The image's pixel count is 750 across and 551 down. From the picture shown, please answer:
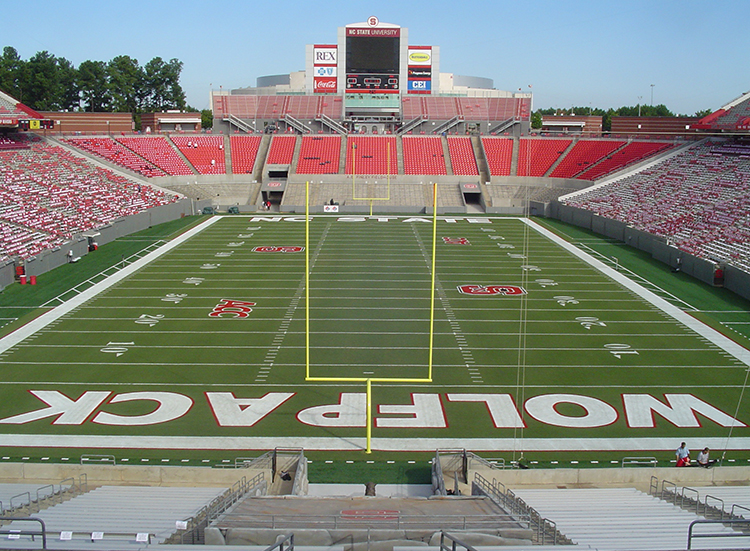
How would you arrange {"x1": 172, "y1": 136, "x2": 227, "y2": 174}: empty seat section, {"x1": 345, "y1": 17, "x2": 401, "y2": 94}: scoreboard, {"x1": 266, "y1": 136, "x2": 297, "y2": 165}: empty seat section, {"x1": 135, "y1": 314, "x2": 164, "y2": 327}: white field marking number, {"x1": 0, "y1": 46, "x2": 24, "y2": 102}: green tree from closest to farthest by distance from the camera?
{"x1": 135, "y1": 314, "x2": 164, "y2": 327}: white field marking number < {"x1": 172, "y1": 136, "x2": 227, "y2": 174}: empty seat section < {"x1": 266, "y1": 136, "x2": 297, "y2": 165}: empty seat section < {"x1": 345, "y1": 17, "x2": 401, "y2": 94}: scoreboard < {"x1": 0, "y1": 46, "x2": 24, "y2": 102}: green tree

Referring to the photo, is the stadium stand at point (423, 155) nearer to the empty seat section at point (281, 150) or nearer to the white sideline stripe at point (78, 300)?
the empty seat section at point (281, 150)

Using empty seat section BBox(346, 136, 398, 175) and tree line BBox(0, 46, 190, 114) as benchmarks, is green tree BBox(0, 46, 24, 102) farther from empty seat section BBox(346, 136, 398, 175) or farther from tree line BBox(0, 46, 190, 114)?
empty seat section BBox(346, 136, 398, 175)

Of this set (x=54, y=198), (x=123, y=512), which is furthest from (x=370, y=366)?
(x=54, y=198)

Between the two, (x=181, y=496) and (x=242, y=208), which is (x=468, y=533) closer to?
(x=181, y=496)

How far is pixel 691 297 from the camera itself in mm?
21719

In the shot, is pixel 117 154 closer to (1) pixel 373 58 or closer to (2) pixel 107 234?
(2) pixel 107 234

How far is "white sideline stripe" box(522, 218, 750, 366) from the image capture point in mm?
16812

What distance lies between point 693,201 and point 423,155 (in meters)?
22.5

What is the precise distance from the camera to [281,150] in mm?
51594

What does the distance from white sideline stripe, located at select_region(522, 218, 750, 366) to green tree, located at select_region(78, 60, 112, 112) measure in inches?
2393

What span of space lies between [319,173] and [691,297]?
31542 millimetres

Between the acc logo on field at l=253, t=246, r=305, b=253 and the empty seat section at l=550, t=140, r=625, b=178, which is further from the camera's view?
the empty seat section at l=550, t=140, r=625, b=178

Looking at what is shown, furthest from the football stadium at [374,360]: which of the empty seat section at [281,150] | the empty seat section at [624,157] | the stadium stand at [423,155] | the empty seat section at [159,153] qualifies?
the empty seat section at [281,150]

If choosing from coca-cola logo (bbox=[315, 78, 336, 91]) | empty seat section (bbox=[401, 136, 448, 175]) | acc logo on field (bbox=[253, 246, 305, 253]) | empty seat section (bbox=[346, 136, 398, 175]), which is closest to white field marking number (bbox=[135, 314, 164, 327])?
Result: acc logo on field (bbox=[253, 246, 305, 253])
